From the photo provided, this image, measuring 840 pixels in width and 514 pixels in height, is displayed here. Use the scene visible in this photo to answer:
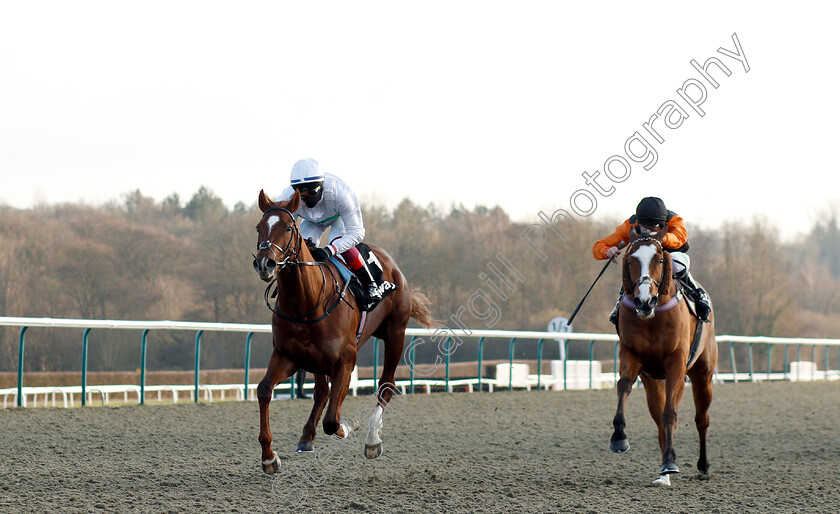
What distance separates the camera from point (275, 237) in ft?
17.4

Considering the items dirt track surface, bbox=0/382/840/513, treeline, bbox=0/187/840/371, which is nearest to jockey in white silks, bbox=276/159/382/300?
dirt track surface, bbox=0/382/840/513

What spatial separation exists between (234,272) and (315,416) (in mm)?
23776

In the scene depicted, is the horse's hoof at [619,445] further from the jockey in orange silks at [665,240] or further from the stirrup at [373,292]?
the stirrup at [373,292]

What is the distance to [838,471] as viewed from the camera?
6945 millimetres

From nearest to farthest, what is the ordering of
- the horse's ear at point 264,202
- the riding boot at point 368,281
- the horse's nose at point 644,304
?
the horse's ear at point 264,202 → the horse's nose at point 644,304 → the riding boot at point 368,281

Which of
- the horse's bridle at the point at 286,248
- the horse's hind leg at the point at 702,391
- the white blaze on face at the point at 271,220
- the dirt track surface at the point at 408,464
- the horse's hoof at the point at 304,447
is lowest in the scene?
the dirt track surface at the point at 408,464

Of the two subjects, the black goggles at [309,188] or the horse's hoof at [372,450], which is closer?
the black goggles at [309,188]

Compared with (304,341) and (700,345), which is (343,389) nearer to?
(304,341)

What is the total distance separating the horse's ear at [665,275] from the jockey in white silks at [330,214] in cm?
198

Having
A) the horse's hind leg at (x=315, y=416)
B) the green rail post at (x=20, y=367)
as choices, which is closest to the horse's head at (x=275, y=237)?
the horse's hind leg at (x=315, y=416)

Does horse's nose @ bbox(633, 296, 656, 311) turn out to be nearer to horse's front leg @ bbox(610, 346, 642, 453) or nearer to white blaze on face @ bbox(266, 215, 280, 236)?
horse's front leg @ bbox(610, 346, 642, 453)

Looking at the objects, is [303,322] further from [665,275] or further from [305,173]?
[665,275]

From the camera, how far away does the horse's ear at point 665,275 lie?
6125mm

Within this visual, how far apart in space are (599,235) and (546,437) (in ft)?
89.8
